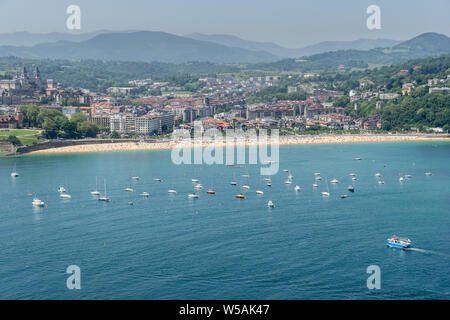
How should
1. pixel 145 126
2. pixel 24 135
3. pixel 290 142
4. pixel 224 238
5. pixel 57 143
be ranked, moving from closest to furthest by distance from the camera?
pixel 224 238, pixel 57 143, pixel 24 135, pixel 290 142, pixel 145 126

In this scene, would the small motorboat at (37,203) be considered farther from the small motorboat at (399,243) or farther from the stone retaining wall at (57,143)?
the stone retaining wall at (57,143)

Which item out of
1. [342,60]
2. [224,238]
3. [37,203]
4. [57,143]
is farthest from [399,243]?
[342,60]

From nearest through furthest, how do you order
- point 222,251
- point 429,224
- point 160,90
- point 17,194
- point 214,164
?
point 222,251
point 429,224
point 17,194
point 214,164
point 160,90

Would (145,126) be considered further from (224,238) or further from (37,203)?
(224,238)

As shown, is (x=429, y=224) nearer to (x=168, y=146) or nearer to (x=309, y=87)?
(x=168, y=146)

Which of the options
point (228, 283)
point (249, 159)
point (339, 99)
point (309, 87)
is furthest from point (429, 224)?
point (309, 87)

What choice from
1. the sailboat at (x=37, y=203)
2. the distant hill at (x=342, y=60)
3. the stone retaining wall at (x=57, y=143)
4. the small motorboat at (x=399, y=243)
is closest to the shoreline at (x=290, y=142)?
the stone retaining wall at (x=57, y=143)
